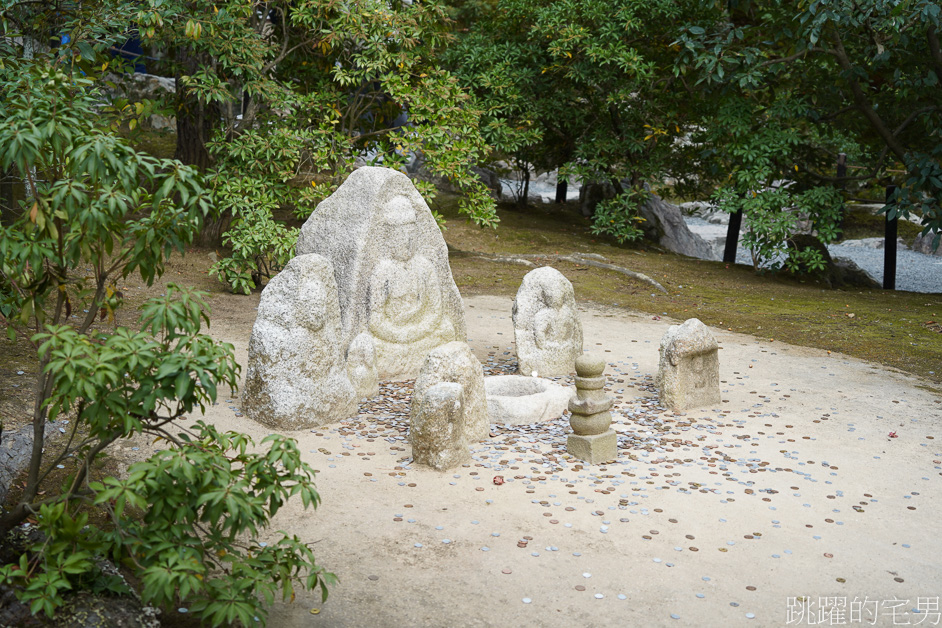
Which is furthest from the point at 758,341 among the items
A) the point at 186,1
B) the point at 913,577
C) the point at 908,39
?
the point at 186,1

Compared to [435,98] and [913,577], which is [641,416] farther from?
[435,98]

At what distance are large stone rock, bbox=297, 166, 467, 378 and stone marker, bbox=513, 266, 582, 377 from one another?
967 mm

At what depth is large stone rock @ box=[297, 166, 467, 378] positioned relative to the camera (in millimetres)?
8891

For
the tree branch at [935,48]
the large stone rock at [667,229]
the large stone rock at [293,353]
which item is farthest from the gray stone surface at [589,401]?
the large stone rock at [667,229]

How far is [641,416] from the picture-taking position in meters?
8.27

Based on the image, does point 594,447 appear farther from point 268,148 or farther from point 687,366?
point 268,148

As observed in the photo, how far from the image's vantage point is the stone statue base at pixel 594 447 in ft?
23.1

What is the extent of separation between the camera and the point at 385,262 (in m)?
9.04

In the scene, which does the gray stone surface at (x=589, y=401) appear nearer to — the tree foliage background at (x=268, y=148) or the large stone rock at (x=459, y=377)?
the large stone rock at (x=459, y=377)

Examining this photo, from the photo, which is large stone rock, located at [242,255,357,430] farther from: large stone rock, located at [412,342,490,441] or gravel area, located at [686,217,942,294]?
gravel area, located at [686,217,942,294]

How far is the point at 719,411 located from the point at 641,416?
2.95ft

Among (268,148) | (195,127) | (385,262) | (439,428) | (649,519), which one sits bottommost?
(649,519)

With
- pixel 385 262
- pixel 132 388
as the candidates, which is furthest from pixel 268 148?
pixel 132 388

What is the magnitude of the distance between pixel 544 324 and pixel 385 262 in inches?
78.1
